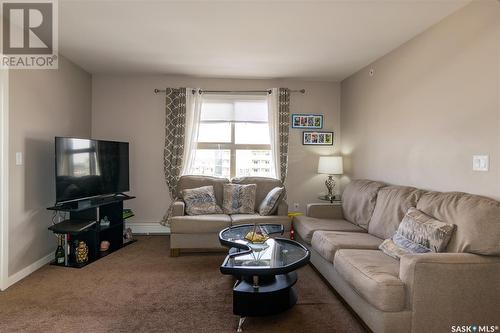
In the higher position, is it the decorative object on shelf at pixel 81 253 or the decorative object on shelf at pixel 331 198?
the decorative object on shelf at pixel 331 198

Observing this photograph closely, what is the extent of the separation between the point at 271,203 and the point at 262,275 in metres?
1.95

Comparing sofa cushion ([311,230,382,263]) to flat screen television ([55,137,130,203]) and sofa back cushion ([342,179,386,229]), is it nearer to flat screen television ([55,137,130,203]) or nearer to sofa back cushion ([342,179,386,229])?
sofa back cushion ([342,179,386,229])

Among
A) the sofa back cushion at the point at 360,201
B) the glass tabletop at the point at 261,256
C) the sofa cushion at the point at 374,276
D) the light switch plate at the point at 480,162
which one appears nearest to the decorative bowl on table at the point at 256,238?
the glass tabletop at the point at 261,256

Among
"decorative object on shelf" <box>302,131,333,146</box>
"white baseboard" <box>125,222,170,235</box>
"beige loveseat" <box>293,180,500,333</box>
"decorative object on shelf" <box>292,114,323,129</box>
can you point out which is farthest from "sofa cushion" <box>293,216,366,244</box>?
"white baseboard" <box>125,222,170,235</box>

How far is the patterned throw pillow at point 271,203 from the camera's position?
415 centimetres

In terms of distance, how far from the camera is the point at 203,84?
502 centimetres

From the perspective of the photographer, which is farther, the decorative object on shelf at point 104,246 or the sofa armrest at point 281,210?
the sofa armrest at point 281,210

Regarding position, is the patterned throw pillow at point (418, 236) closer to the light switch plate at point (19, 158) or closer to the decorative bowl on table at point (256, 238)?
the decorative bowl on table at point (256, 238)

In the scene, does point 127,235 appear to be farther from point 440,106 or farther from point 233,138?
point 440,106

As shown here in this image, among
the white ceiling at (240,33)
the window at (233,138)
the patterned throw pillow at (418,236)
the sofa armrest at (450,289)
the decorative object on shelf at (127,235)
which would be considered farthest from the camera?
the window at (233,138)

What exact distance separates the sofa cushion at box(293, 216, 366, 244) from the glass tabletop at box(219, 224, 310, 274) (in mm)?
476

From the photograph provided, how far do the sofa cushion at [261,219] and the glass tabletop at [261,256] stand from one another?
65cm

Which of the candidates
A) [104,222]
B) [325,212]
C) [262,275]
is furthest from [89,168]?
[325,212]

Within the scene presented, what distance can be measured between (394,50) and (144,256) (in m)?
3.91
